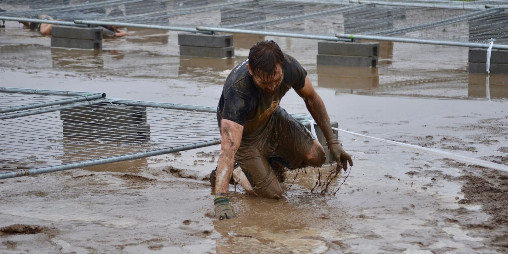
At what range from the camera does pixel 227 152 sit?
18.3 ft

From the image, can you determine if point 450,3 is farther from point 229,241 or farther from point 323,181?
point 229,241

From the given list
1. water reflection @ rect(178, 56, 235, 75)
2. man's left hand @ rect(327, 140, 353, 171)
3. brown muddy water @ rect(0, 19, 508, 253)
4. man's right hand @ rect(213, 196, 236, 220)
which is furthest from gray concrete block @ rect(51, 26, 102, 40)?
man's right hand @ rect(213, 196, 236, 220)

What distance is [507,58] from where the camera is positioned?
1115 centimetres

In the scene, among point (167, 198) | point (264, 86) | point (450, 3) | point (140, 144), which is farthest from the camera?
point (450, 3)

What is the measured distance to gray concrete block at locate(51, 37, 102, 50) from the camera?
14156 millimetres

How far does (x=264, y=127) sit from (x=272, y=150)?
205 millimetres

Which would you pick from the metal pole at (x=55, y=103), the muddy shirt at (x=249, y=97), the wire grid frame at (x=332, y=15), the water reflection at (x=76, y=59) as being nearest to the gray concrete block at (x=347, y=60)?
the wire grid frame at (x=332, y=15)

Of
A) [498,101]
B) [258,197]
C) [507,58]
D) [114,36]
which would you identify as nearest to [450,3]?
[507,58]

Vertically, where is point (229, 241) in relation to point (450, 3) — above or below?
below

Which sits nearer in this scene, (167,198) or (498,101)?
(167,198)

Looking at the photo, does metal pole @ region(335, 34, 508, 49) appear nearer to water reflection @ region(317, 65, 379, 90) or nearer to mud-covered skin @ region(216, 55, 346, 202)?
water reflection @ region(317, 65, 379, 90)

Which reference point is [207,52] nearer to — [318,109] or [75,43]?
[75,43]

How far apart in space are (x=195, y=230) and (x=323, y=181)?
1461 mm

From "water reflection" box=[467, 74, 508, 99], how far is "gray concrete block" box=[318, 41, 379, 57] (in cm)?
136
